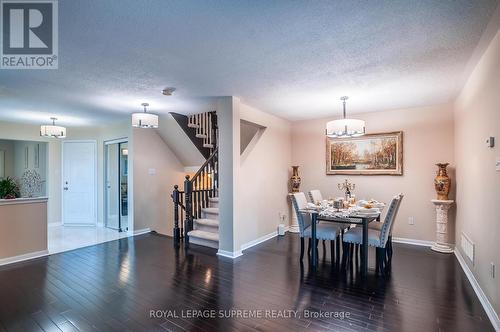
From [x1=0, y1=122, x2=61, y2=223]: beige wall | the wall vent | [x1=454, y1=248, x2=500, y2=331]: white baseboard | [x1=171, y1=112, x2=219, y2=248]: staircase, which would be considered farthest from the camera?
[x1=0, y1=122, x2=61, y2=223]: beige wall

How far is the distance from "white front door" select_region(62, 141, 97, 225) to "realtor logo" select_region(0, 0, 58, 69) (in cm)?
410

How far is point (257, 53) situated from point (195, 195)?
337 centimetres

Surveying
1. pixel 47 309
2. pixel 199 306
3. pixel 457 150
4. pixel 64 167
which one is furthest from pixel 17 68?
pixel 457 150

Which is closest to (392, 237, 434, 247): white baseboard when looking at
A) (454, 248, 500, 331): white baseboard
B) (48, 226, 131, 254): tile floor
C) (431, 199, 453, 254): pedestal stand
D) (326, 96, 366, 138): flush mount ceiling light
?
(431, 199, 453, 254): pedestal stand

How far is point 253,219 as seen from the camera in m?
4.74

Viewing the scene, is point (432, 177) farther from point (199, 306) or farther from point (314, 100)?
point (199, 306)

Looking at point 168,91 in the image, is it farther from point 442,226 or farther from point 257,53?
point 442,226

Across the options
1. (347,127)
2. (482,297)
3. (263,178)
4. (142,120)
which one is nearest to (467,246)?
(482,297)

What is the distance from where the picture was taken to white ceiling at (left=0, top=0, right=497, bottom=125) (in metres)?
1.89

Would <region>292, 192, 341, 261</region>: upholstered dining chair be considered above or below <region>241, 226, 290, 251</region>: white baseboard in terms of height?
above

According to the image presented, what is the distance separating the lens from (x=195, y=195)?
5258mm

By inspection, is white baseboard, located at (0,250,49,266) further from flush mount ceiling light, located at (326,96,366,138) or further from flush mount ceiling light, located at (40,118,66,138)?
flush mount ceiling light, located at (326,96,366,138)

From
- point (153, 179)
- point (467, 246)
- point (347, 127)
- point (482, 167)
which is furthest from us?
point (153, 179)

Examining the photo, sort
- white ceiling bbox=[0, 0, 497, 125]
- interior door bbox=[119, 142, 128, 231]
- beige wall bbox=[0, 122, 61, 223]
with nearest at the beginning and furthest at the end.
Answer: white ceiling bbox=[0, 0, 497, 125], interior door bbox=[119, 142, 128, 231], beige wall bbox=[0, 122, 61, 223]
